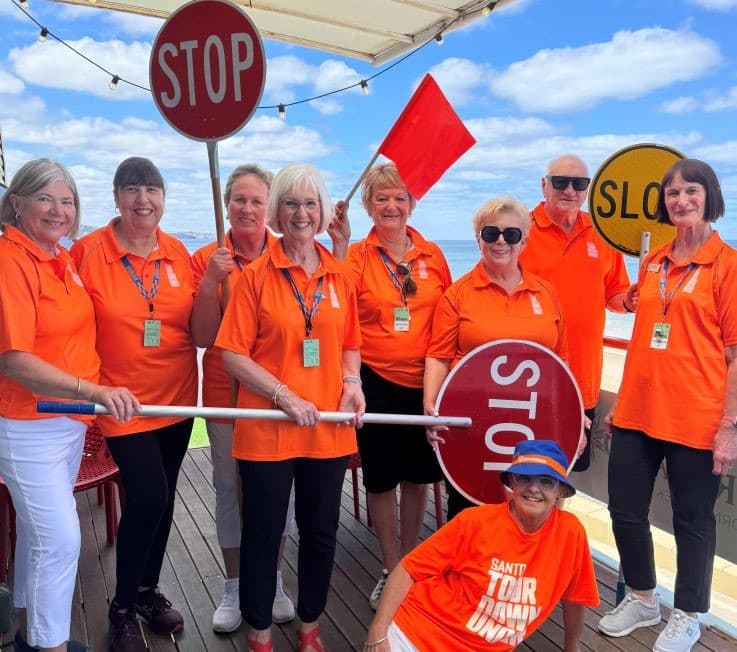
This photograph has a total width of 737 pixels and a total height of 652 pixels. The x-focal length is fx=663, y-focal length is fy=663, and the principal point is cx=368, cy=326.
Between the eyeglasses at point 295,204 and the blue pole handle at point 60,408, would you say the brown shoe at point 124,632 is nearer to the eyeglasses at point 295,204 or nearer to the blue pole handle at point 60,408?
the blue pole handle at point 60,408

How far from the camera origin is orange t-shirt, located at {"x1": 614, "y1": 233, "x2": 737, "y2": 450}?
7.27 feet

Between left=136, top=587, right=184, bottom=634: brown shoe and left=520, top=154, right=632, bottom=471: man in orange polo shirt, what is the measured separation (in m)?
1.79

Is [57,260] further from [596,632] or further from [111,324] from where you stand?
[596,632]

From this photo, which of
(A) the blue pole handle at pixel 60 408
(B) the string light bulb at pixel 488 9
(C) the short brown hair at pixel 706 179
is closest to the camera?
(A) the blue pole handle at pixel 60 408

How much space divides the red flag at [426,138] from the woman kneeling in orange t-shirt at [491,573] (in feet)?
3.41

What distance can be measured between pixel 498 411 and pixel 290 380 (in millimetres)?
775

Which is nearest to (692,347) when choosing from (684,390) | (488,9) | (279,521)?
(684,390)

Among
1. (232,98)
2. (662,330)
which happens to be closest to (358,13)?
(232,98)

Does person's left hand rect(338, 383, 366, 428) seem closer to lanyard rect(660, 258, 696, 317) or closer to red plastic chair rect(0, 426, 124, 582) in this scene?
lanyard rect(660, 258, 696, 317)

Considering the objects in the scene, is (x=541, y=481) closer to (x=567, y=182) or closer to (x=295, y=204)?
(x=295, y=204)

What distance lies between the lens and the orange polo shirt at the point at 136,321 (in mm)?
2160

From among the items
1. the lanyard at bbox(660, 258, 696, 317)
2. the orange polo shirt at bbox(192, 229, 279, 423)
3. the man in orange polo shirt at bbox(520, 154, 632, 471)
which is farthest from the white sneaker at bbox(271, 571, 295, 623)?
the lanyard at bbox(660, 258, 696, 317)

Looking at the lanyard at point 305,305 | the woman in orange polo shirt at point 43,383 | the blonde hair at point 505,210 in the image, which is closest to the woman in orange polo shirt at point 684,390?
the blonde hair at point 505,210

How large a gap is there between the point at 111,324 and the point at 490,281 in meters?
1.29
